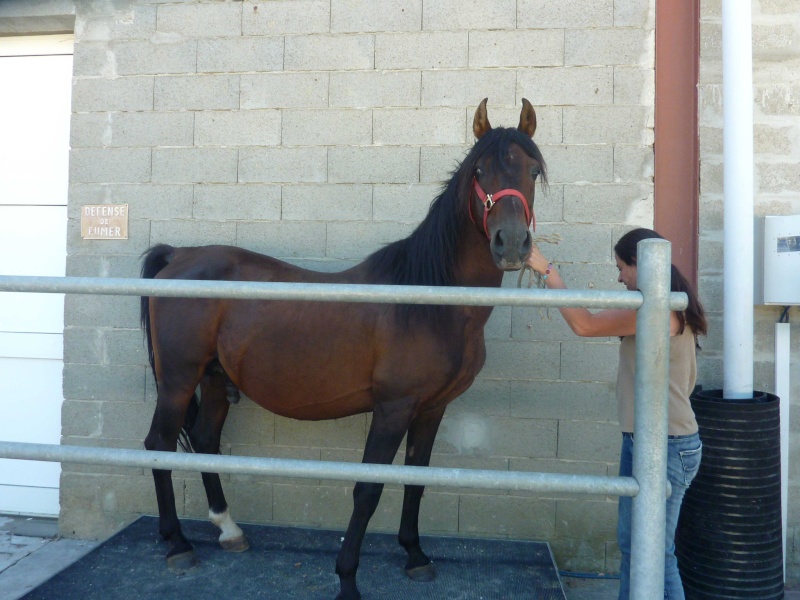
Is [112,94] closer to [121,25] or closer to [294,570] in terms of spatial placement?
[121,25]

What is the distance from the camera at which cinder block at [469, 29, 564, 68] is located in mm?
3266

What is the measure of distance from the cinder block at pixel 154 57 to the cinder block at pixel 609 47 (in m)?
2.11

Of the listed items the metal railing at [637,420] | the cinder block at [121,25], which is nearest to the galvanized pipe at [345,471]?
the metal railing at [637,420]

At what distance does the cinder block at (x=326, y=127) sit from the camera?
11.1 ft

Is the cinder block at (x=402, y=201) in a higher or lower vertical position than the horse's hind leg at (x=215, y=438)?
higher

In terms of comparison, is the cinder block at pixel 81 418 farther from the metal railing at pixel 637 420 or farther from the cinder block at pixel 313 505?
the metal railing at pixel 637 420

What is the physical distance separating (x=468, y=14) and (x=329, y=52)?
79 centimetres

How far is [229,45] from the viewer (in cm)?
350

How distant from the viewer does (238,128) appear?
3484 mm

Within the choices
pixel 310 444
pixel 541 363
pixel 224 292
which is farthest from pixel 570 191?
pixel 224 292

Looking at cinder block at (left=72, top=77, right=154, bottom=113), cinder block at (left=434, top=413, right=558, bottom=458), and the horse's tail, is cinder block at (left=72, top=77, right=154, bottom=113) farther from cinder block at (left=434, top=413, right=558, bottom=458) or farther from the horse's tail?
cinder block at (left=434, top=413, right=558, bottom=458)

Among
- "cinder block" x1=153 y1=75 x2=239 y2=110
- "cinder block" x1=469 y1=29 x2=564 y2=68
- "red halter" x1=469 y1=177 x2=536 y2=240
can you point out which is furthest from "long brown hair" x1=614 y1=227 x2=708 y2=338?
"cinder block" x1=153 y1=75 x2=239 y2=110

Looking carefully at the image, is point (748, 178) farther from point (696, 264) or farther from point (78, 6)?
point (78, 6)

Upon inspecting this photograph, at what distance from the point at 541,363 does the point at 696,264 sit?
3.09 ft
